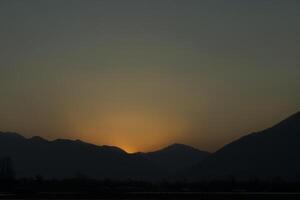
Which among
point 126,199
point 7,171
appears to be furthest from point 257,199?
point 7,171

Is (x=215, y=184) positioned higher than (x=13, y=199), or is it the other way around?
(x=215, y=184)

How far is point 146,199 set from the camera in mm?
79688

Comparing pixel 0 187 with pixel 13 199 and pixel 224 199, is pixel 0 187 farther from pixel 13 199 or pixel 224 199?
pixel 224 199

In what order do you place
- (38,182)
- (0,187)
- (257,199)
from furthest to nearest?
(38,182)
(0,187)
(257,199)

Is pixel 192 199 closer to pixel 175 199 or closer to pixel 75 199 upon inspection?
pixel 175 199

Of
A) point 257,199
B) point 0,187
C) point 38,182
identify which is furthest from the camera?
point 38,182

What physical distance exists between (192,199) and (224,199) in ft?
14.8

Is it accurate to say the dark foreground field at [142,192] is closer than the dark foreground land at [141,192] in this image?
Yes

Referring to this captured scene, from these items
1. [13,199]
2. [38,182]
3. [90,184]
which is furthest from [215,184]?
[13,199]

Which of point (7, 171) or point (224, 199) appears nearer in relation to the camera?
point (224, 199)

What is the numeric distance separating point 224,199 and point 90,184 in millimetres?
72091

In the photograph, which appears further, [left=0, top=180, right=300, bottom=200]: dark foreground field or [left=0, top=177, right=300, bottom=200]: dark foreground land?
[left=0, top=177, right=300, bottom=200]: dark foreground land

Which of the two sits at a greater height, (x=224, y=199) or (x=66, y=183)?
(x=66, y=183)

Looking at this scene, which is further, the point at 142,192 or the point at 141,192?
the point at 142,192
